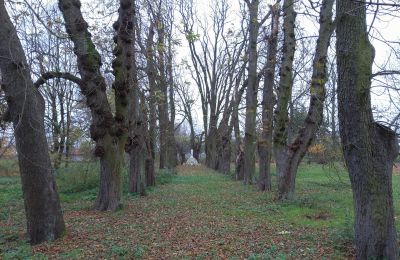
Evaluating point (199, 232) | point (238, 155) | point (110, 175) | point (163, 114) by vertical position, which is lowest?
point (199, 232)

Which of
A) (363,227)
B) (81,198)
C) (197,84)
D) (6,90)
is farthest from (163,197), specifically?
(197,84)

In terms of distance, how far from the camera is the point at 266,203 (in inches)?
516

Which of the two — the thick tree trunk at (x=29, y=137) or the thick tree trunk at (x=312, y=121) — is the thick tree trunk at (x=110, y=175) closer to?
the thick tree trunk at (x=29, y=137)

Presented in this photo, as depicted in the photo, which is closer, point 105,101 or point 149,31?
point 105,101

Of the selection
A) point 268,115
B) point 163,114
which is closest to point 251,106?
point 268,115

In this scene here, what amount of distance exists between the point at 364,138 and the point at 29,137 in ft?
19.5

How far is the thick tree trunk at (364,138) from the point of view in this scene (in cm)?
622

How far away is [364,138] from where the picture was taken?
20.4 ft

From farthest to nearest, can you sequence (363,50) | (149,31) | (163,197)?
(149,31) → (163,197) → (363,50)

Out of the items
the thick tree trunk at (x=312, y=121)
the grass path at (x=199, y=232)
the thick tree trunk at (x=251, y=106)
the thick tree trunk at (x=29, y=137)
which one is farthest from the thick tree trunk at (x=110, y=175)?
the thick tree trunk at (x=251, y=106)

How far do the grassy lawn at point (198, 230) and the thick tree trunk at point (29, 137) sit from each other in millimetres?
456

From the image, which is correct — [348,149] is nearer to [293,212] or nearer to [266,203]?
[293,212]

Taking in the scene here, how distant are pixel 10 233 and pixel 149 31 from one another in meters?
11.6

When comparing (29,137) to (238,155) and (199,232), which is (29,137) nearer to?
(199,232)
